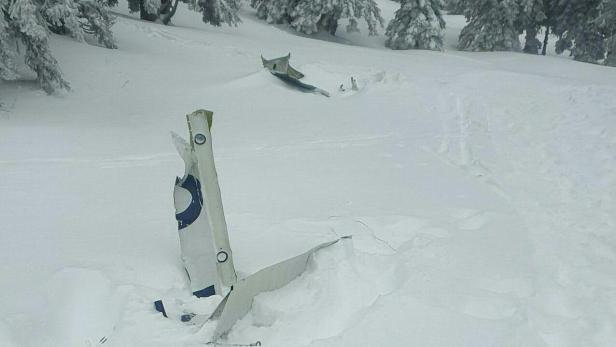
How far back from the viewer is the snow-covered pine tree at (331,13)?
2355 cm

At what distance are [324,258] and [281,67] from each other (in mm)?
9093

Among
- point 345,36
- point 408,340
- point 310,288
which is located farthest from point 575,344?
point 345,36

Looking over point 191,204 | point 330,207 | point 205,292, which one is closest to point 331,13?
point 330,207

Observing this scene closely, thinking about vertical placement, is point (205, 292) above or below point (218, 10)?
below

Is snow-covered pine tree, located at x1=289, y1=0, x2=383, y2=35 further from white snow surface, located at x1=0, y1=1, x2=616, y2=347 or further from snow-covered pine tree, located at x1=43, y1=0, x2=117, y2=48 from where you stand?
snow-covered pine tree, located at x1=43, y1=0, x2=117, y2=48

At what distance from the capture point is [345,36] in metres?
27.3

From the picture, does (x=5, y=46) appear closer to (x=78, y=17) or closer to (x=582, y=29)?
(x=78, y=17)

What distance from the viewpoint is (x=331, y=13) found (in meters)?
24.3

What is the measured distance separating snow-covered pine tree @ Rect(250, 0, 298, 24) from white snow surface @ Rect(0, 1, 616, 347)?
14205 mm

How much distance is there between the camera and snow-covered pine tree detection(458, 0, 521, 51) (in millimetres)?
23297

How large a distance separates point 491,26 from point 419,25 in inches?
145

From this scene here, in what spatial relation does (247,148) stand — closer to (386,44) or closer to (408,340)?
(408,340)

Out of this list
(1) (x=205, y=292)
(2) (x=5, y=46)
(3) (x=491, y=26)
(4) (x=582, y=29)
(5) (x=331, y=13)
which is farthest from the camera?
(5) (x=331, y=13)

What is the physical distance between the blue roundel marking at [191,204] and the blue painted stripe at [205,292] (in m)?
0.64
